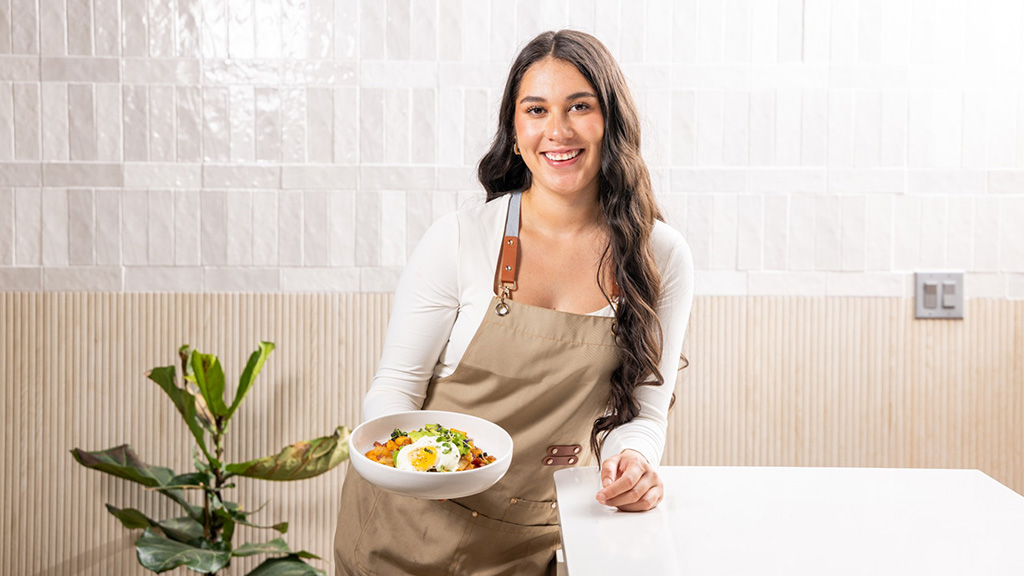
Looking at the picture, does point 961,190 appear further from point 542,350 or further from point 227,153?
point 227,153

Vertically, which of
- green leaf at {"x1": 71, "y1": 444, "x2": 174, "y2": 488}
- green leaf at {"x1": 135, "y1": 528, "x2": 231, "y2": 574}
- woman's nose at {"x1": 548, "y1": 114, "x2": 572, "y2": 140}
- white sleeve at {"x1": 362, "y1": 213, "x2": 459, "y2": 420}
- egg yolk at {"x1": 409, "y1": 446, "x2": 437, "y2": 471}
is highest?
woman's nose at {"x1": 548, "y1": 114, "x2": 572, "y2": 140}

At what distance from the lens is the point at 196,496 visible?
8.18 feet

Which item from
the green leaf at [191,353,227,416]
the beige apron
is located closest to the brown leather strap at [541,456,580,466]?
the beige apron

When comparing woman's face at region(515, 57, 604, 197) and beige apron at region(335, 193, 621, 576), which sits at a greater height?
woman's face at region(515, 57, 604, 197)

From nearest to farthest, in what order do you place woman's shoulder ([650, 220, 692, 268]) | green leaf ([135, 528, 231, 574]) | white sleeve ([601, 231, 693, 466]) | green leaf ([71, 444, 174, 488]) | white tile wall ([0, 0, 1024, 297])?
white sleeve ([601, 231, 693, 466]) → woman's shoulder ([650, 220, 692, 268]) → green leaf ([135, 528, 231, 574]) → green leaf ([71, 444, 174, 488]) → white tile wall ([0, 0, 1024, 297])

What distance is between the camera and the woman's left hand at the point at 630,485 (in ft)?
3.71

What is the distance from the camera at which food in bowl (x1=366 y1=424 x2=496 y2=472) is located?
118cm

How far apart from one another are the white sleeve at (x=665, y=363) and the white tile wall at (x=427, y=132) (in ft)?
3.35

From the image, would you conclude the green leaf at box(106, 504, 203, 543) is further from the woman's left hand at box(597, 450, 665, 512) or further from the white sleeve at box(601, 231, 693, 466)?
the woman's left hand at box(597, 450, 665, 512)

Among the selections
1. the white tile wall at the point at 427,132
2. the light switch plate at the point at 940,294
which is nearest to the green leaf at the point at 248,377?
the white tile wall at the point at 427,132

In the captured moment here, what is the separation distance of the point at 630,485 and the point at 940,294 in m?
1.80

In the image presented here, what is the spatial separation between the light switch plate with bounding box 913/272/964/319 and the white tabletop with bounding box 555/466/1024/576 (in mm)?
1333

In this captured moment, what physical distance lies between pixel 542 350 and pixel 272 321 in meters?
1.32

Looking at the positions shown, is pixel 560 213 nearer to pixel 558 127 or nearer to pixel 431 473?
pixel 558 127
